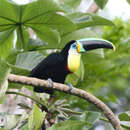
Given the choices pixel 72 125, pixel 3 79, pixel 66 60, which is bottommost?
pixel 72 125

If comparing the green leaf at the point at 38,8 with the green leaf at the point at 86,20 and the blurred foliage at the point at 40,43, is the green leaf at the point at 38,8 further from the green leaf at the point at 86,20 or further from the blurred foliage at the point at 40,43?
the green leaf at the point at 86,20

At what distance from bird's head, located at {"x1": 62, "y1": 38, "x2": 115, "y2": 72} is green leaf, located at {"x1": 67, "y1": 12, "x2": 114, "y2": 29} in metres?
0.09

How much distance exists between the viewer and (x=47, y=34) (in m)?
1.82

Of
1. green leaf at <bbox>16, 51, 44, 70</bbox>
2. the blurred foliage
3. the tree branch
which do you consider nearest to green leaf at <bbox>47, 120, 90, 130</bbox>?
the blurred foliage

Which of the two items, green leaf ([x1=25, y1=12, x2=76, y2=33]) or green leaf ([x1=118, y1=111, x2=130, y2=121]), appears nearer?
green leaf ([x1=118, y1=111, x2=130, y2=121])

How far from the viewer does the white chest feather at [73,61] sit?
1802 mm

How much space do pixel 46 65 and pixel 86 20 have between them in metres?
0.32

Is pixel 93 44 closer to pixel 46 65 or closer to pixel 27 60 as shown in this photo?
pixel 46 65

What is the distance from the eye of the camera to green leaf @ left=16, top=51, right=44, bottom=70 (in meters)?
1.65

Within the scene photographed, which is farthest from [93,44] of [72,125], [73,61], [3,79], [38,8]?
[3,79]

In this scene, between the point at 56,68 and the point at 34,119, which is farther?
the point at 56,68

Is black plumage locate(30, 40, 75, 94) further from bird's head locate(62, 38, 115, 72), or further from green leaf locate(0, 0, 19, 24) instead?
green leaf locate(0, 0, 19, 24)

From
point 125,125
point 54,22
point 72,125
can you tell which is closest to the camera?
point 72,125

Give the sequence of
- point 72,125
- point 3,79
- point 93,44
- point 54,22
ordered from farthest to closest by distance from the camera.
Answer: point 93,44 → point 54,22 → point 72,125 → point 3,79
